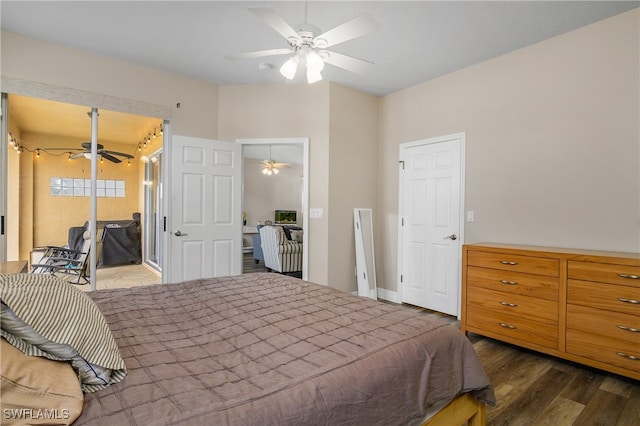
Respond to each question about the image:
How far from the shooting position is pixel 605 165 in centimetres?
270

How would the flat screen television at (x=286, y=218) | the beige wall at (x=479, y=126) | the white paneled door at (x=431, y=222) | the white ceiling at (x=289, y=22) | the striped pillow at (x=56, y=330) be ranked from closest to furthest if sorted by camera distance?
the striped pillow at (x=56, y=330) < the white ceiling at (x=289, y=22) < the beige wall at (x=479, y=126) < the white paneled door at (x=431, y=222) < the flat screen television at (x=286, y=218)

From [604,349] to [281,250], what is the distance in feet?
13.5

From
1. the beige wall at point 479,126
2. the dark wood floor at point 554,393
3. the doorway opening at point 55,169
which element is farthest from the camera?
the doorway opening at point 55,169

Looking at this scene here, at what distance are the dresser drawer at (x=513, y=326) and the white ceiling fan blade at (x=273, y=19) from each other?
9.08 ft

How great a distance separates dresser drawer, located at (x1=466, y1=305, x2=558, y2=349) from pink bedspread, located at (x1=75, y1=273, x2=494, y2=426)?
4.77ft

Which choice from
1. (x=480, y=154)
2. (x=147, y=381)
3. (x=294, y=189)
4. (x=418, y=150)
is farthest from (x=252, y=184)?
(x=147, y=381)

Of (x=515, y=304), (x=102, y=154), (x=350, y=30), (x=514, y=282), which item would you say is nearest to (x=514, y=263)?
(x=514, y=282)

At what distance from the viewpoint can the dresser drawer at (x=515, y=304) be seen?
2599 mm

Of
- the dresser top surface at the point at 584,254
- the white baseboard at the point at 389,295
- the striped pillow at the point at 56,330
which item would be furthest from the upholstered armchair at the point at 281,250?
the striped pillow at the point at 56,330

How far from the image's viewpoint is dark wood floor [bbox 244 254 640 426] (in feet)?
6.31

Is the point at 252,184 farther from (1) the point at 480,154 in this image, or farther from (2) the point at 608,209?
(2) the point at 608,209

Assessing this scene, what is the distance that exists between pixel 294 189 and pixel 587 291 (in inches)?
261

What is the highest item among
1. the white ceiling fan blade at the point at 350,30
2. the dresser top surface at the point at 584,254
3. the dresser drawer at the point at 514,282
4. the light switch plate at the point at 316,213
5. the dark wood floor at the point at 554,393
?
the white ceiling fan blade at the point at 350,30

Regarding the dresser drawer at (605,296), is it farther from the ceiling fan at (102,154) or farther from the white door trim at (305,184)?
the ceiling fan at (102,154)
